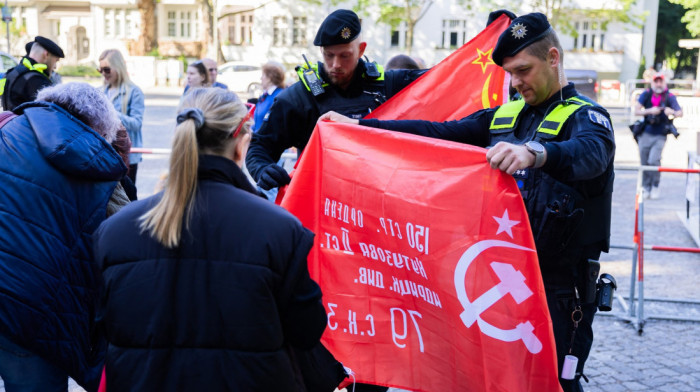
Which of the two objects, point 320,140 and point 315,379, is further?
point 320,140

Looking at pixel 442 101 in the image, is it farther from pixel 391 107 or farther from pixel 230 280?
pixel 230 280

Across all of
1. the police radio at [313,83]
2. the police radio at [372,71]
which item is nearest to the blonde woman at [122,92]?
the police radio at [313,83]

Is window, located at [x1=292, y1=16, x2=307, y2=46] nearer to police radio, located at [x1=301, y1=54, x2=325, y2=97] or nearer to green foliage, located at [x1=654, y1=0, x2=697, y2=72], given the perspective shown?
green foliage, located at [x1=654, y1=0, x2=697, y2=72]

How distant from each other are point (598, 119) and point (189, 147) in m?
1.69

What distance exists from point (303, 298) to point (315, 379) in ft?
1.18

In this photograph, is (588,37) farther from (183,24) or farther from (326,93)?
(326,93)

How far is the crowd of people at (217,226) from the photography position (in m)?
2.22

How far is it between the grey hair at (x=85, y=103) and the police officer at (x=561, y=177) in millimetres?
1694

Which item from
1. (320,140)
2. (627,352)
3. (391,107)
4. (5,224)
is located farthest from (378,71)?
(627,352)

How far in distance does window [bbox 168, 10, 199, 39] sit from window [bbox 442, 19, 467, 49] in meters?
20.0

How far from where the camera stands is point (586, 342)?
10.5 ft

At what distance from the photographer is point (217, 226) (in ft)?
7.25

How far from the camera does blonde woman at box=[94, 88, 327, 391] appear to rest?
2.21 metres

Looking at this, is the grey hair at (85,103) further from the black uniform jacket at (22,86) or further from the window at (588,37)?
the window at (588,37)
